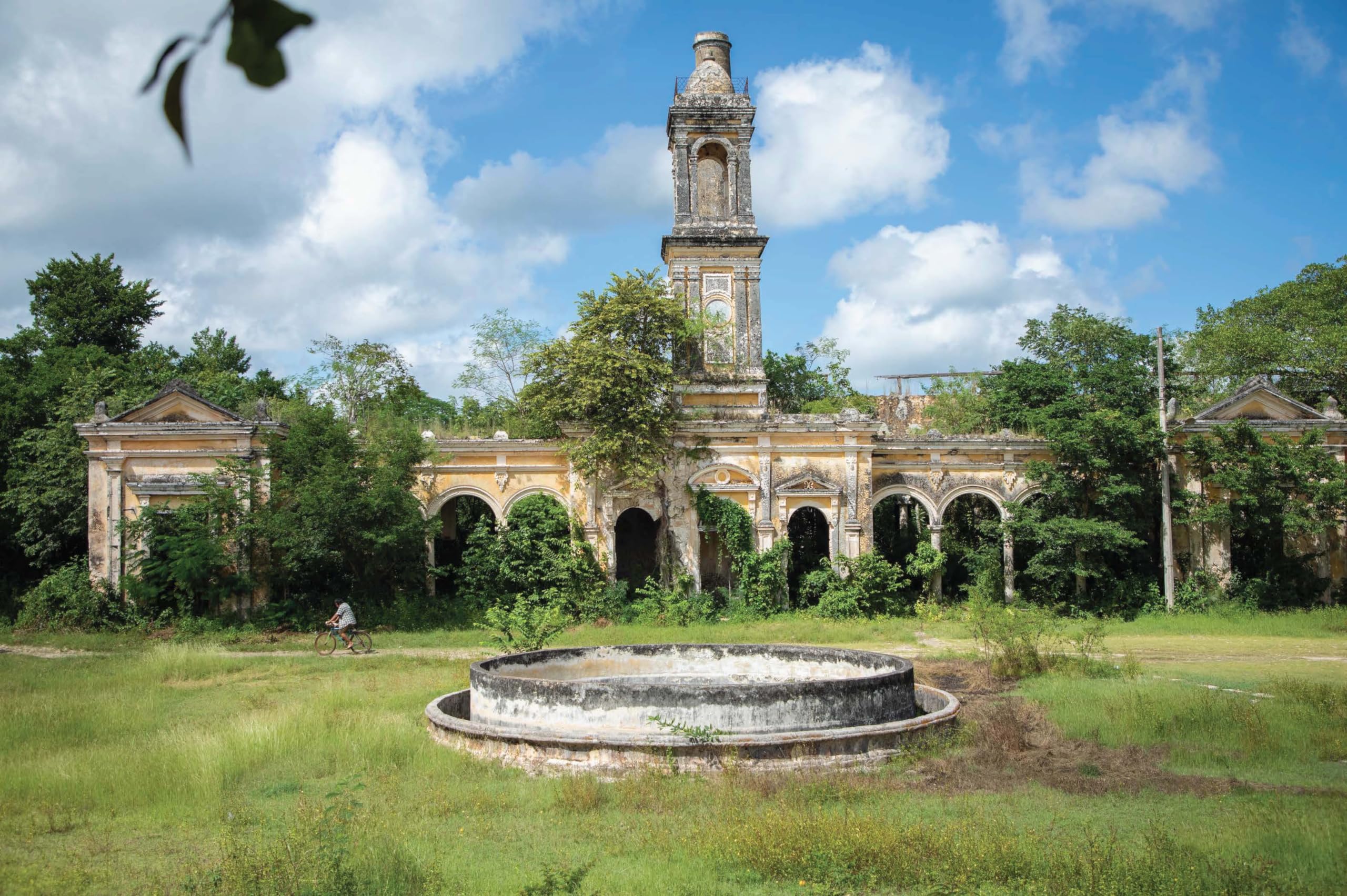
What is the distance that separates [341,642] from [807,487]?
9944mm

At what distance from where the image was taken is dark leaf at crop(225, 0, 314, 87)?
1.51 metres

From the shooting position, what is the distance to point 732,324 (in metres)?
25.2

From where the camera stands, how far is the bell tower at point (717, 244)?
24.8 meters

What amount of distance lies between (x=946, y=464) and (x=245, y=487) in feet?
49.2

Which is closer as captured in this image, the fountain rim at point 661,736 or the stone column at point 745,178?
the fountain rim at point 661,736

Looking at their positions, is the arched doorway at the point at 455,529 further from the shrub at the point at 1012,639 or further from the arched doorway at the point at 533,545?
the shrub at the point at 1012,639

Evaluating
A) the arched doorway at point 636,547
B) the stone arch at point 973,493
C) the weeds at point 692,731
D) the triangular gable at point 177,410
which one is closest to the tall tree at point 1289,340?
the stone arch at point 973,493

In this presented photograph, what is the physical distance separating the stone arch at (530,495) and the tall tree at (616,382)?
132 cm

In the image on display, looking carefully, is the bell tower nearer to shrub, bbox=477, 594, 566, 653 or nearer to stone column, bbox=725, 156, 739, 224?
stone column, bbox=725, 156, 739, 224

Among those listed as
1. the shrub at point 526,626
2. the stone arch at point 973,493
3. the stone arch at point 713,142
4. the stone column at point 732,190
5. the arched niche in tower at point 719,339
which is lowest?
the shrub at point 526,626

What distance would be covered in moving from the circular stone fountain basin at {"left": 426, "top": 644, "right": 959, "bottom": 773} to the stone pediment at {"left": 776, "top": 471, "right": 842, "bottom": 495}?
11.0 meters

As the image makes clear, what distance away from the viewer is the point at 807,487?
23.2m

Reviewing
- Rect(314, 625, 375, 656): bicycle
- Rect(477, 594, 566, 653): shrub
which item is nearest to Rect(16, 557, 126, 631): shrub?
Rect(314, 625, 375, 656): bicycle

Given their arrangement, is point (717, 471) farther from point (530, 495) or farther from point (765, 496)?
point (530, 495)
